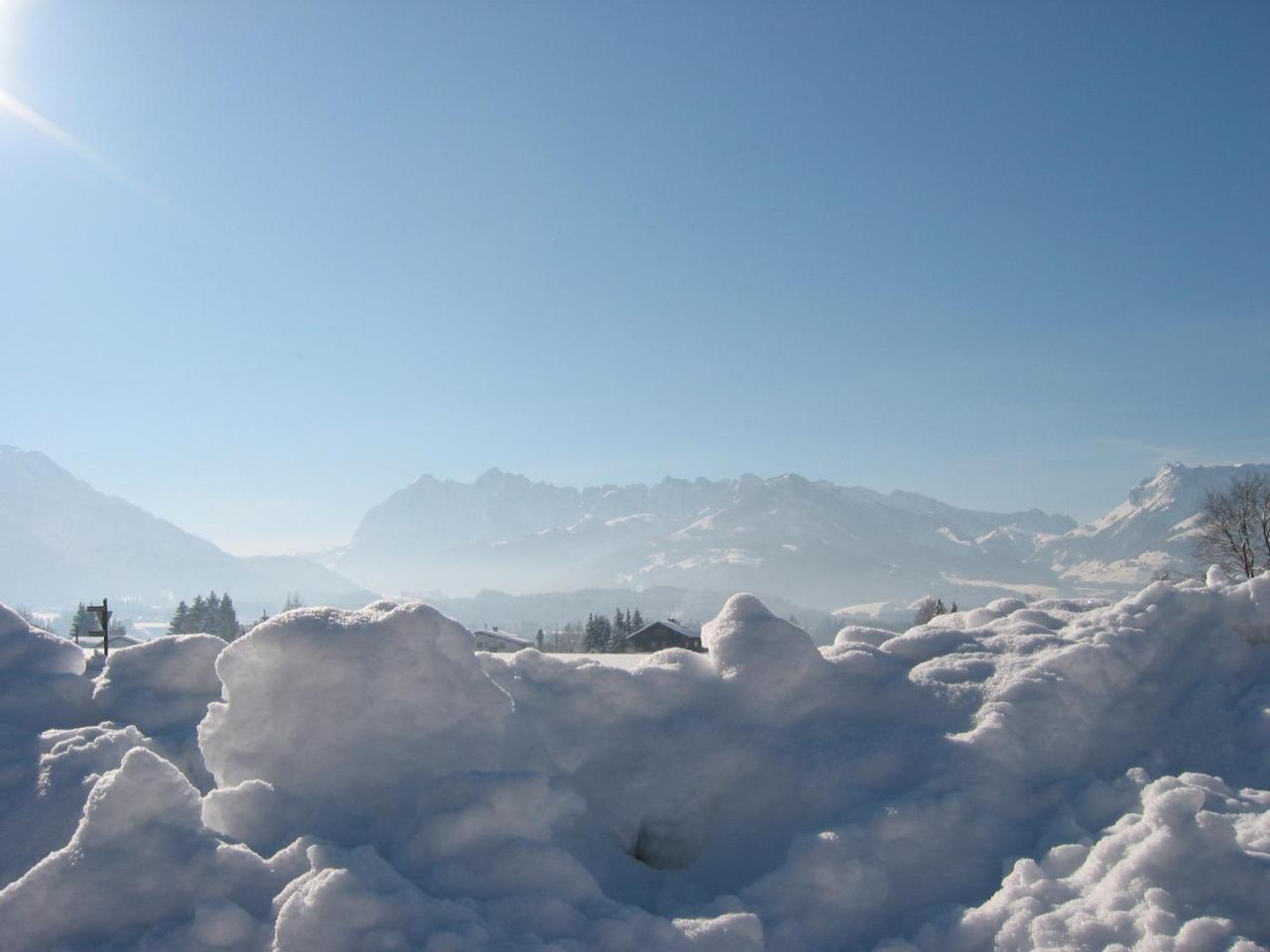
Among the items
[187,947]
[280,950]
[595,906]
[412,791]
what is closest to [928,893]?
[595,906]

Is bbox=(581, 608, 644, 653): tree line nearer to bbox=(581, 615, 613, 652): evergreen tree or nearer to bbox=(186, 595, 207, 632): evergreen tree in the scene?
bbox=(581, 615, 613, 652): evergreen tree

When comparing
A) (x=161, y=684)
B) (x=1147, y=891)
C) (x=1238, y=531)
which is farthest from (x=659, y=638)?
(x=1147, y=891)

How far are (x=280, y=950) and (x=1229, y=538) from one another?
3976 centimetres

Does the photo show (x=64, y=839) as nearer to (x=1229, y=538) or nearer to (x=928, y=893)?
(x=928, y=893)

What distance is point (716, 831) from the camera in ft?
19.3

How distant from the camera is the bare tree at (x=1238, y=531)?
→ 32344mm

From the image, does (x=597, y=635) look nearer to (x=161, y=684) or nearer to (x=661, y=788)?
(x=161, y=684)

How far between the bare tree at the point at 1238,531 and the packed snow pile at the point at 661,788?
32.0m

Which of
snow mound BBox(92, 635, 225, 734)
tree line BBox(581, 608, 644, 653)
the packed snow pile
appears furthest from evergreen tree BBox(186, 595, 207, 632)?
the packed snow pile

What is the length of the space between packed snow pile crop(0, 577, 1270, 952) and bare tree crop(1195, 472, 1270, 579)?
32.0 metres

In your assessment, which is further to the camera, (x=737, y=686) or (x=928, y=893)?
(x=737, y=686)

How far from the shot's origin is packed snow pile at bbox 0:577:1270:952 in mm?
4160

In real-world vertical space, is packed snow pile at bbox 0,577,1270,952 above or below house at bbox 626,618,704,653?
above

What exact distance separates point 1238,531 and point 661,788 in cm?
3692
